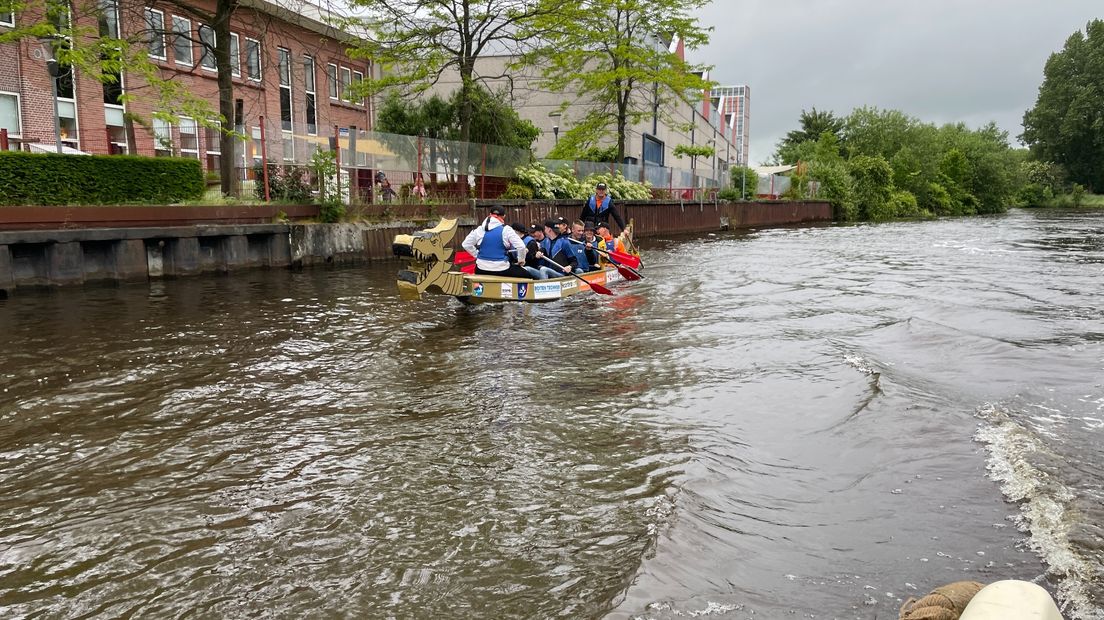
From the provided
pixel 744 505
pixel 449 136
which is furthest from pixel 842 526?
pixel 449 136

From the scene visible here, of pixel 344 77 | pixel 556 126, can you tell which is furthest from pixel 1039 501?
pixel 344 77

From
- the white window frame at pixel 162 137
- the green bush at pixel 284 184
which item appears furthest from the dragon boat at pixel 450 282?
the white window frame at pixel 162 137

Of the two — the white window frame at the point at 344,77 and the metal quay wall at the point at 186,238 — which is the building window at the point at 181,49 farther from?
the metal quay wall at the point at 186,238

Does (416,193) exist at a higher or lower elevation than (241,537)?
higher

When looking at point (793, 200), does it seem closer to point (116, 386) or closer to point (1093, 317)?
point (1093, 317)

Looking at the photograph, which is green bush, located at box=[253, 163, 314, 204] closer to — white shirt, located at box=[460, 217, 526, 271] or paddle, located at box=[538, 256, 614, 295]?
paddle, located at box=[538, 256, 614, 295]

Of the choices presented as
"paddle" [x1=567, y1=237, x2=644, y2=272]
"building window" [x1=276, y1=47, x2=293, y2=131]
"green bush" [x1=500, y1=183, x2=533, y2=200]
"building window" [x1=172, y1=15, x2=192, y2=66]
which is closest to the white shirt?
"paddle" [x1=567, y1=237, x2=644, y2=272]

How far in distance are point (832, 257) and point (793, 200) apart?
25960 mm

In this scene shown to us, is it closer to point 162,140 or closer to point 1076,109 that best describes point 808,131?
point 1076,109

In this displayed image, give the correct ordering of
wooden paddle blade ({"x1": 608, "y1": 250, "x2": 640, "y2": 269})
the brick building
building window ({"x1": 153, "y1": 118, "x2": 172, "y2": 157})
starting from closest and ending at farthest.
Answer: wooden paddle blade ({"x1": 608, "y1": 250, "x2": 640, "y2": 269}) < the brick building < building window ({"x1": 153, "y1": 118, "x2": 172, "y2": 157})

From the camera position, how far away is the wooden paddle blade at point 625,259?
57.4 ft

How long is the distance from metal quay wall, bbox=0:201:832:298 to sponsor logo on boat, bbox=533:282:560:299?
341 inches

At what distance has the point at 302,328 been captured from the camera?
12031mm

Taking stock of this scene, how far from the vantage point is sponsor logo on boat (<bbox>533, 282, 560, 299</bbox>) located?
13219 millimetres
